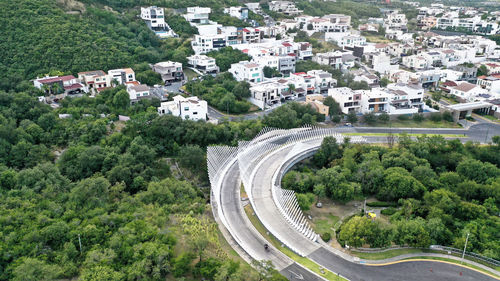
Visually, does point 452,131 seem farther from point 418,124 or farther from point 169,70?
point 169,70

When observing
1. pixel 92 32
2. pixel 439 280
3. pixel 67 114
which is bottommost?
pixel 439 280

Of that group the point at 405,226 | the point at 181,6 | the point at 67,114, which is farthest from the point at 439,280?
the point at 181,6

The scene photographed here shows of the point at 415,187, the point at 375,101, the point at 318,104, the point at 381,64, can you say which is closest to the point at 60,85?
the point at 318,104

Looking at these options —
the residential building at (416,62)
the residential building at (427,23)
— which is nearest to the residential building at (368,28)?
the residential building at (427,23)

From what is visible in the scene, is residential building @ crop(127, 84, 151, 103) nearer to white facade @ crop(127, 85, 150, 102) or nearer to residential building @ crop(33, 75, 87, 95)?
white facade @ crop(127, 85, 150, 102)

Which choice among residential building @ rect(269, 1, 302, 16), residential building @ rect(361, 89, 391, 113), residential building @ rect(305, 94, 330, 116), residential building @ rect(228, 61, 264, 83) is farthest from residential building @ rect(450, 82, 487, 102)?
residential building @ rect(269, 1, 302, 16)

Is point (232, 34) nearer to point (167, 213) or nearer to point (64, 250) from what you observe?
point (167, 213)
